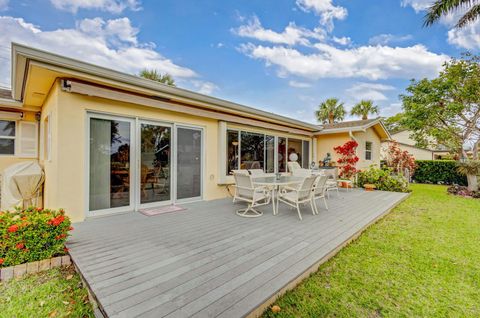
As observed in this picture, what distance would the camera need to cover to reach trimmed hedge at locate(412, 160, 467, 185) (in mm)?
12469

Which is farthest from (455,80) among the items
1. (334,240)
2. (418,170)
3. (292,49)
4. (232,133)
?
(334,240)

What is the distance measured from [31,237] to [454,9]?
1380 centimetres

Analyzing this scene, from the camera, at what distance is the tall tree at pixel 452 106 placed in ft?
32.6

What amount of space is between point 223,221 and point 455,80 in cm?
1306

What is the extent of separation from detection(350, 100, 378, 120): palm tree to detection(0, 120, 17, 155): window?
23998 mm

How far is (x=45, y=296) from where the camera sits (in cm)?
233

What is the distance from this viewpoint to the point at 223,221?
451cm

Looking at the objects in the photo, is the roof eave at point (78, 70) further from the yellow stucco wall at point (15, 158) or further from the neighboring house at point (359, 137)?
the neighboring house at point (359, 137)

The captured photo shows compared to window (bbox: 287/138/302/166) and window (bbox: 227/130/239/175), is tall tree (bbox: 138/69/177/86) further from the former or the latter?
window (bbox: 287/138/302/166)

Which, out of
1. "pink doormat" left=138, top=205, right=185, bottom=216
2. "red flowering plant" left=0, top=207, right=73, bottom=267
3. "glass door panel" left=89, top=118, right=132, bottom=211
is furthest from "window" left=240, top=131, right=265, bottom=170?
"red flowering plant" left=0, top=207, right=73, bottom=267

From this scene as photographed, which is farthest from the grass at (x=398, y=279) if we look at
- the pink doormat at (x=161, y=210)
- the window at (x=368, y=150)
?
the window at (x=368, y=150)

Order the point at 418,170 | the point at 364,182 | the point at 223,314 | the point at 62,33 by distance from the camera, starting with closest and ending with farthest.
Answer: the point at 223,314 < the point at 62,33 < the point at 364,182 < the point at 418,170

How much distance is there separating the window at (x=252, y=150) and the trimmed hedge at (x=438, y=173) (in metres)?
12.0

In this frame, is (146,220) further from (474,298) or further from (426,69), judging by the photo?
(426,69)
